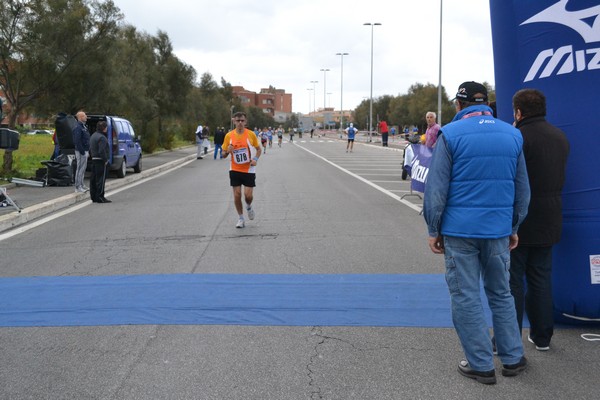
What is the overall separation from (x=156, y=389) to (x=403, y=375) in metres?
1.61

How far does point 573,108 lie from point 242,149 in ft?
19.4

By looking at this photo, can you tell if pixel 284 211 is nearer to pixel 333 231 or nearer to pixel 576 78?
pixel 333 231

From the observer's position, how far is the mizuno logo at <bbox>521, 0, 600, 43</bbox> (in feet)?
15.6

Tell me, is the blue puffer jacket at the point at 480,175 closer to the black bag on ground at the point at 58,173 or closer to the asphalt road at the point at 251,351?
the asphalt road at the point at 251,351

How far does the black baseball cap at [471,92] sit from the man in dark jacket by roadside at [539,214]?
487mm

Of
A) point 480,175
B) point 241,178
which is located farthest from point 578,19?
point 241,178

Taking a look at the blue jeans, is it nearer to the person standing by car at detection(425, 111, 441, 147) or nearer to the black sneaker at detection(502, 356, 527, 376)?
the black sneaker at detection(502, 356, 527, 376)

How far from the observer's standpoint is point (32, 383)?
13.4ft

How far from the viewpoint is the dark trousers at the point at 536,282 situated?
15.0 ft

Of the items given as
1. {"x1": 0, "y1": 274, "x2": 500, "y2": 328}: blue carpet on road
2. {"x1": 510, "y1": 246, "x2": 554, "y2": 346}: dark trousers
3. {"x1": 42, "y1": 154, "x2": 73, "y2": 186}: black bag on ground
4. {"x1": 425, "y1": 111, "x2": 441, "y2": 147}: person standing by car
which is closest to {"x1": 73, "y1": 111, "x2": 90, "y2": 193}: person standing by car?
{"x1": 42, "y1": 154, "x2": 73, "y2": 186}: black bag on ground

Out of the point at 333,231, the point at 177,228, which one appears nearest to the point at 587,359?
the point at 333,231

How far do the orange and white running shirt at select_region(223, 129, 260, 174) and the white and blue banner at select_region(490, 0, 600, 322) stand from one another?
5586 mm

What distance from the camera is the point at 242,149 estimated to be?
392 inches

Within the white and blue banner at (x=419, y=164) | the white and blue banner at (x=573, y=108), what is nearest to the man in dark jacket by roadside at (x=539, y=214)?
the white and blue banner at (x=573, y=108)
